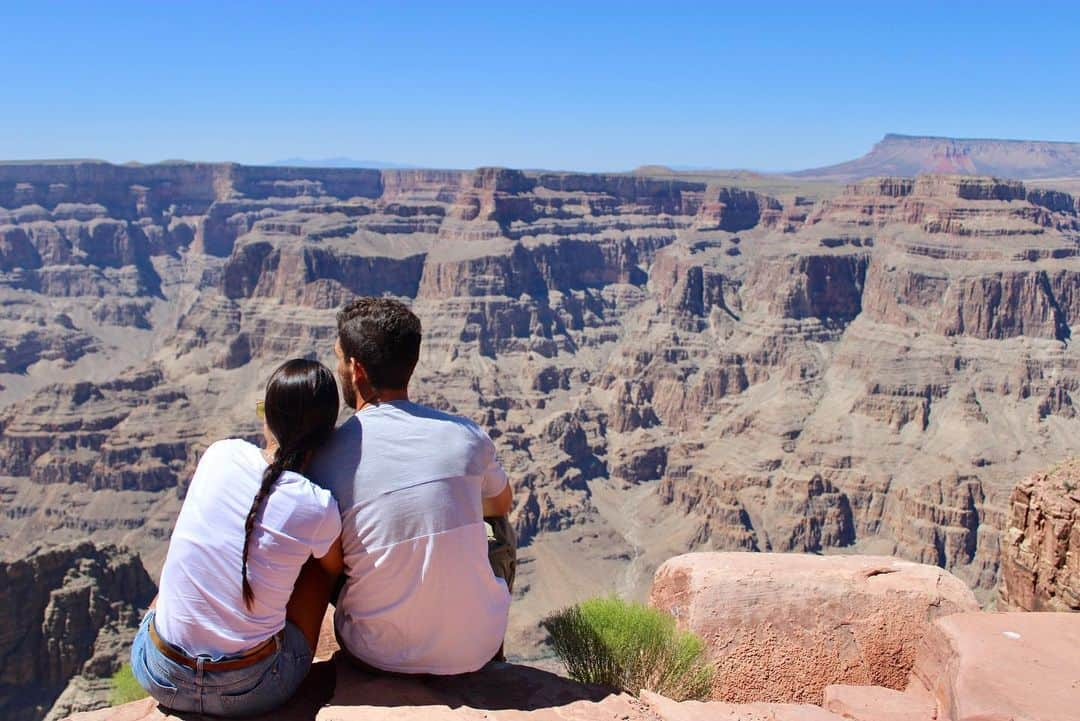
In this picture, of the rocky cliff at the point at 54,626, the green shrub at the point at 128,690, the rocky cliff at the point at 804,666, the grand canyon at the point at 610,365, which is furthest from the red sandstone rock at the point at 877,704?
the rocky cliff at the point at 54,626

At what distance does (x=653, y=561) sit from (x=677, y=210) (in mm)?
101981

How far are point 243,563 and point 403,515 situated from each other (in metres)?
1.13

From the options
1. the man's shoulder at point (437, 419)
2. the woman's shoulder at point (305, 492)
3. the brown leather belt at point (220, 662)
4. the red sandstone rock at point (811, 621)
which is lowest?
the red sandstone rock at point (811, 621)

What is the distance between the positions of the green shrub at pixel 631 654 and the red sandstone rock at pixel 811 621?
776 mm

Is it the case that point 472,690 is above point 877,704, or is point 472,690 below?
above

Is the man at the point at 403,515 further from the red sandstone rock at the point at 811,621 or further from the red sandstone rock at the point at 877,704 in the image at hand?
the red sandstone rock at the point at 811,621

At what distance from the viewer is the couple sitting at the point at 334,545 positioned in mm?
6219

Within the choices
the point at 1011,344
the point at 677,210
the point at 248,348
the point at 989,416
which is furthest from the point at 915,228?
the point at 248,348

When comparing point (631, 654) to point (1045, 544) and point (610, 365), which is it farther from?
point (610, 365)

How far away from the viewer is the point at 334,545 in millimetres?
6625

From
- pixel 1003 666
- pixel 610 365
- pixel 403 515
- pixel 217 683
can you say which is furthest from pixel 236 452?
pixel 610 365

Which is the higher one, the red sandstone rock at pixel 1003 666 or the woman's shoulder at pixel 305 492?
the woman's shoulder at pixel 305 492

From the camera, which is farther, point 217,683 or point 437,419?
point 437,419

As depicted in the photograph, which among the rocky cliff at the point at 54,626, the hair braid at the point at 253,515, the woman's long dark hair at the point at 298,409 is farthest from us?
the rocky cliff at the point at 54,626
